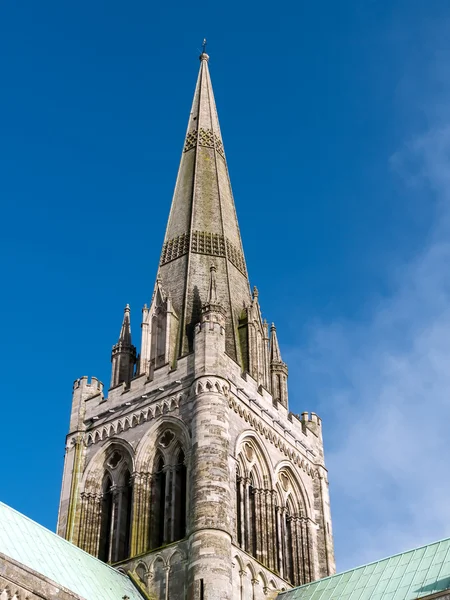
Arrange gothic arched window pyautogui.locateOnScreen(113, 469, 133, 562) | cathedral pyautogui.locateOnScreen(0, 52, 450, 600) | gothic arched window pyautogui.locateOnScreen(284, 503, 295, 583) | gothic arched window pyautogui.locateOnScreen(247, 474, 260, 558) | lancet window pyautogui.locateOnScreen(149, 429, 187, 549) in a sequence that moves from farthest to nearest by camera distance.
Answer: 1. gothic arched window pyautogui.locateOnScreen(284, 503, 295, 583)
2. gothic arched window pyautogui.locateOnScreen(113, 469, 133, 562)
3. gothic arched window pyautogui.locateOnScreen(247, 474, 260, 558)
4. lancet window pyautogui.locateOnScreen(149, 429, 187, 549)
5. cathedral pyautogui.locateOnScreen(0, 52, 450, 600)

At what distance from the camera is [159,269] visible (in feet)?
139

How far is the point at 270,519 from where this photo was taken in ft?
116

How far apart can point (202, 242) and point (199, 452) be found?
1148 centimetres

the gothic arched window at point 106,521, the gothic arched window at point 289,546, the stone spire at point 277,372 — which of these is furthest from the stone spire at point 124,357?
the gothic arched window at point 289,546

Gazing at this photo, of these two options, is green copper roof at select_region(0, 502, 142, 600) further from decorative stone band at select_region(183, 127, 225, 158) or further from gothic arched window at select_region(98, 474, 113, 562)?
decorative stone band at select_region(183, 127, 225, 158)

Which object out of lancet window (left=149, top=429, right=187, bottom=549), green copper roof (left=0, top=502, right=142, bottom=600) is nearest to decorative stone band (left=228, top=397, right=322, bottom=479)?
lancet window (left=149, top=429, right=187, bottom=549)

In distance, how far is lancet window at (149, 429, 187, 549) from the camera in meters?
33.6

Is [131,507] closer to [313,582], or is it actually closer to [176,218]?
[313,582]

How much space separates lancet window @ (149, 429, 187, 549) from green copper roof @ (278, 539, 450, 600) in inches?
163

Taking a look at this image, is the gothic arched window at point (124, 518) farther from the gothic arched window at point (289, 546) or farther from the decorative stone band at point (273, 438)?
the gothic arched window at point (289, 546)

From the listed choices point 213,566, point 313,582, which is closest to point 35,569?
point 213,566

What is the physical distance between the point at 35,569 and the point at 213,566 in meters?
5.47

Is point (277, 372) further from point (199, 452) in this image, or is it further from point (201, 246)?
point (199, 452)

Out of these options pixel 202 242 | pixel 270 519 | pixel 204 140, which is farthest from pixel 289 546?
pixel 204 140
